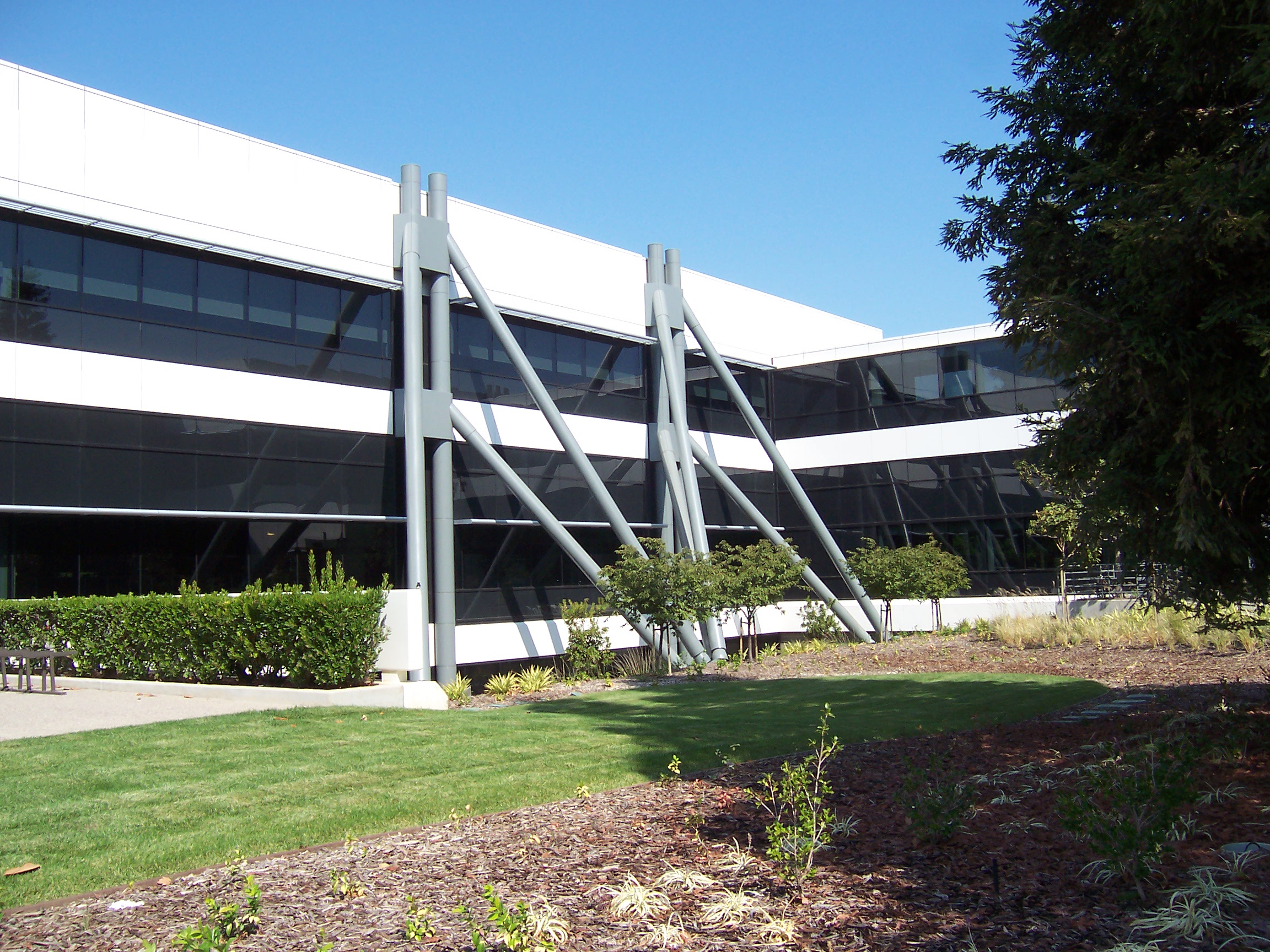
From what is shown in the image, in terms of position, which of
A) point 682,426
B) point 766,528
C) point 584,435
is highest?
point 682,426

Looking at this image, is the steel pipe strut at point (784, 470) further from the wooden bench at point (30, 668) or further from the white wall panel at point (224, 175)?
the wooden bench at point (30, 668)

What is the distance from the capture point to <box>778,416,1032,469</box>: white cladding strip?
2788cm

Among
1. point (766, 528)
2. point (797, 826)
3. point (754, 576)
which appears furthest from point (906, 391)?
point (797, 826)

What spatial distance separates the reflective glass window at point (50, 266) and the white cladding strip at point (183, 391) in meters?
0.89

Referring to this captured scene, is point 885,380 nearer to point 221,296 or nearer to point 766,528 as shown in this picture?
point 766,528

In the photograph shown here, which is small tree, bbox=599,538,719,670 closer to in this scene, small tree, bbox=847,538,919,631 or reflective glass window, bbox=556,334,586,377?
small tree, bbox=847,538,919,631

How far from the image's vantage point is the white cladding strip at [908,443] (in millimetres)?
27875

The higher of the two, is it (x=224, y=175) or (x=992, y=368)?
(x=224, y=175)

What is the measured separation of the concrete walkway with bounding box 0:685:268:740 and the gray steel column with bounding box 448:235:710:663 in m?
9.35

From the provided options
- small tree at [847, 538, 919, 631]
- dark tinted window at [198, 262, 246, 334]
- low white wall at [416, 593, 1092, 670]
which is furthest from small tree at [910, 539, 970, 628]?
dark tinted window at [198, 262, 246, 334]

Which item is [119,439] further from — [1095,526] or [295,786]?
[1095,526]

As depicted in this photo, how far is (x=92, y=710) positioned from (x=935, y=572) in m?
17.7

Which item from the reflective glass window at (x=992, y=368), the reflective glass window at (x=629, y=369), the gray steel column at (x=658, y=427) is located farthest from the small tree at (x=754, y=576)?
the reflective glass window at (x=992, y=368)

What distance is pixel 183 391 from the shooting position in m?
18.7
